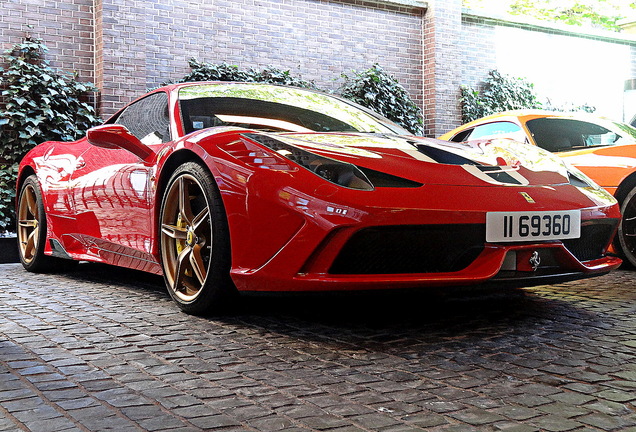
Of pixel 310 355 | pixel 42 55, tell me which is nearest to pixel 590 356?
pixel 310 355

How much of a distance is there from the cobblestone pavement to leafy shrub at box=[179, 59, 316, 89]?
6271 mm

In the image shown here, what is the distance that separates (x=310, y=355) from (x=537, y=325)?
116cm

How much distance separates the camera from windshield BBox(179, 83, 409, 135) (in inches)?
162

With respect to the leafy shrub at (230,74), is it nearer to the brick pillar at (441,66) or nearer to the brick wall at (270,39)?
the brick wall at (270,39)

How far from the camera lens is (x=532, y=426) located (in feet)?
6.69

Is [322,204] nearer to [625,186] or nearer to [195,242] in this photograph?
[195,242]

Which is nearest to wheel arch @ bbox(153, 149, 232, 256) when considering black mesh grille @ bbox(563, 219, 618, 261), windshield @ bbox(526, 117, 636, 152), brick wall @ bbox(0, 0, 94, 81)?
black mesh grille @ bbox(563, 219, 618, 261)

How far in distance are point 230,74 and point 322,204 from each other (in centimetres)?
771

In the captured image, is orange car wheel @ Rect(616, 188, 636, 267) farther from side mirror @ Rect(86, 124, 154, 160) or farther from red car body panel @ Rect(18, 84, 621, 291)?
side mirror @ Rect(86, 124, 154, 160)

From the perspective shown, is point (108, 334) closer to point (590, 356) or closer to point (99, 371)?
point (99, 371)

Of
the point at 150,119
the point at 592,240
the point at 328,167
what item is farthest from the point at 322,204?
the point at 150,119

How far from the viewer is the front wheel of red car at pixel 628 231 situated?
18.6 ft

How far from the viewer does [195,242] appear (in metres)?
3.72

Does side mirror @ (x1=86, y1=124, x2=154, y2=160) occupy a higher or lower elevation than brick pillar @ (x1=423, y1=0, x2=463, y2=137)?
lower
